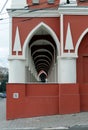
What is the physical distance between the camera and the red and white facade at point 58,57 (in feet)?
85.6

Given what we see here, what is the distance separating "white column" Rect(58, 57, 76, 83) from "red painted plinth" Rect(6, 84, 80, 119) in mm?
682

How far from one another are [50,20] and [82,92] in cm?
534

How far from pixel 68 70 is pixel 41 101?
8.88 ft

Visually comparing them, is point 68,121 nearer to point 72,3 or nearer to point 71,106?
point 71,106

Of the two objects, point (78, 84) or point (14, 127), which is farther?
point (78, 84)

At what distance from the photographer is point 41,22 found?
2802 cm

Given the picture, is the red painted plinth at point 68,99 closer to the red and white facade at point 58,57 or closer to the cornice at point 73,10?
the red and white facade at point 58,57

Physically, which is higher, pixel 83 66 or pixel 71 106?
pixel 83 66

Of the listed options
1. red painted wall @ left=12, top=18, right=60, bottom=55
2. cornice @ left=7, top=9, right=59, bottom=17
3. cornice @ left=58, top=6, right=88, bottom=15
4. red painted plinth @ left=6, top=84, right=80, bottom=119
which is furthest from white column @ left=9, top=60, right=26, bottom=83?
cornice @ left=58, top=6, right=88, bottom=15

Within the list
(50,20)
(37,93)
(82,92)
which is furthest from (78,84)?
(50,20)

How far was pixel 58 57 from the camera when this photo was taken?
27281mm

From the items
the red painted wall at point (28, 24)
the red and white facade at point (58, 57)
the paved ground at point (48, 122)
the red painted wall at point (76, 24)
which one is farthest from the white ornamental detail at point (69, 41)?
the paved ground at point (48, 122)

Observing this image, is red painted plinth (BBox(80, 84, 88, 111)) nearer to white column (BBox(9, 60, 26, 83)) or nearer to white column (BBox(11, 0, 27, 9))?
white column (BBox(9, 60, 26, 83))

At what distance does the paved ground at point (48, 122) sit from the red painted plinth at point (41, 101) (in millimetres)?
720
